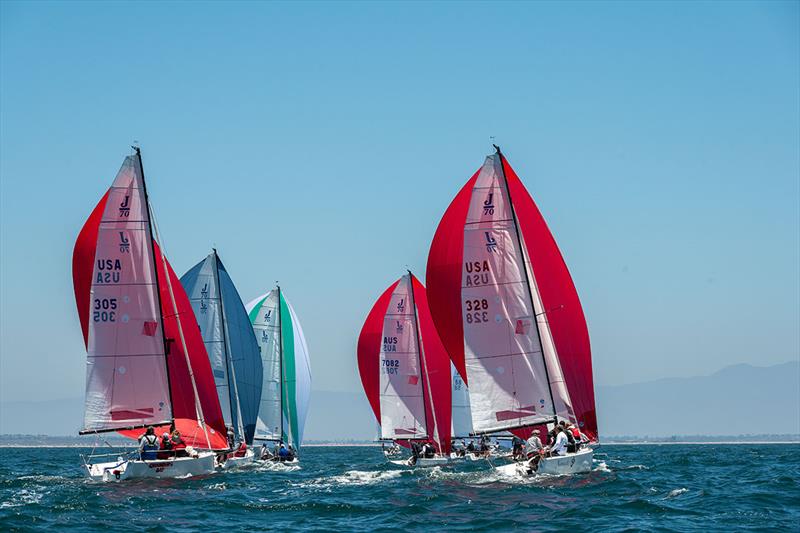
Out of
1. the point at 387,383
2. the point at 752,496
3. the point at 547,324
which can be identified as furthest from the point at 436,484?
the point at 387,383

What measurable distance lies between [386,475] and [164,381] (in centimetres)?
880

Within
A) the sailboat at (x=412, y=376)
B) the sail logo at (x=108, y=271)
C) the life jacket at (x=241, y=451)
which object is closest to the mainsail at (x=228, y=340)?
the life jacket at (x=241, y=451)

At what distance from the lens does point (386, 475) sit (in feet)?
120

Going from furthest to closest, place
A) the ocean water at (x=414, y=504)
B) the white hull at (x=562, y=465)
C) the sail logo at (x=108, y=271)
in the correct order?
the sail logo at (x=108, y=271) → the white hull at (x=562, y=465) → the ocean water at (x=414, y=504)

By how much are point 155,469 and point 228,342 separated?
1661 centimetres

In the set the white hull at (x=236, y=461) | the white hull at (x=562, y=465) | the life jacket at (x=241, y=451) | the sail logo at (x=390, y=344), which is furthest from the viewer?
the sail logo at (x=390, y=344)

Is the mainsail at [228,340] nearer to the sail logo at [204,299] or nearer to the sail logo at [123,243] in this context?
the sail logo at [204,299]

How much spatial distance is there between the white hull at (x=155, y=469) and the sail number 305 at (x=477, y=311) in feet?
28.3

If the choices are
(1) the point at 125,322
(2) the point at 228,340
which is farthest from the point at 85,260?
(2) the point at 228,340

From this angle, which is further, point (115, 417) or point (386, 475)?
point (386, 475)

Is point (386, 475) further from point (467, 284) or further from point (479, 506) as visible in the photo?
point (479, 506)

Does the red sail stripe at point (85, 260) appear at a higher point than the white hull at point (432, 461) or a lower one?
higher

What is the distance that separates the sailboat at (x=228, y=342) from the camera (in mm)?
45625

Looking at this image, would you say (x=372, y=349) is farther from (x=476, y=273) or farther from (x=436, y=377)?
(x=476, y=273)
